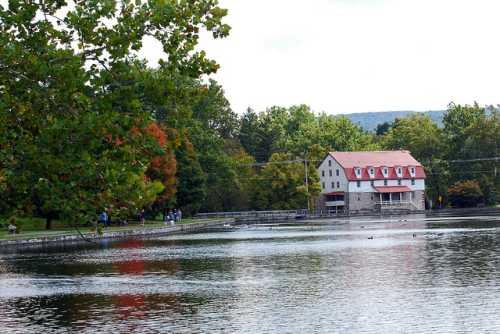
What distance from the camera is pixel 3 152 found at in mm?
20438

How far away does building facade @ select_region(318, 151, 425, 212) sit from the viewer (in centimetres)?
15775

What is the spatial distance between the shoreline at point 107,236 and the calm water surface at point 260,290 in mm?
8506

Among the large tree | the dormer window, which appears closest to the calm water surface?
the large tree

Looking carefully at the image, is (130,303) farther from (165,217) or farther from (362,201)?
(362,201)

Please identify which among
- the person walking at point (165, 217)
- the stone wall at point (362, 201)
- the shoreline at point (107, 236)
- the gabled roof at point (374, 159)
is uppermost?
the gabled roof at point (374, 159)

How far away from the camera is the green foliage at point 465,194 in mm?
149250

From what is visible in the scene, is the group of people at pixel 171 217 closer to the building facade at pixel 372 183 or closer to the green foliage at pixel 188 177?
the green foliage at pixel 188 177

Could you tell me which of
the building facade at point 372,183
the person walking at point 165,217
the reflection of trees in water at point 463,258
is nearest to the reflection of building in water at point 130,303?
the reflection of trees in water at point 463,258

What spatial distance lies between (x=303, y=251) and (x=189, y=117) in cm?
3312

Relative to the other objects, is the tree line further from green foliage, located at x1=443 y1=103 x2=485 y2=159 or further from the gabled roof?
green foliage, located at x1=443 y1=103 x2=485 y2=159

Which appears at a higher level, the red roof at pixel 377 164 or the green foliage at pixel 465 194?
the red roof at pixel 377 164

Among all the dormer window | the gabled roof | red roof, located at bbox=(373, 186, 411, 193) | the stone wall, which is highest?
the gabled roof

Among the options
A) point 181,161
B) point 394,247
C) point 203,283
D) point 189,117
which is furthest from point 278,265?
point 181,161

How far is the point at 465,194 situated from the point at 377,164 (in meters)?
16.5
